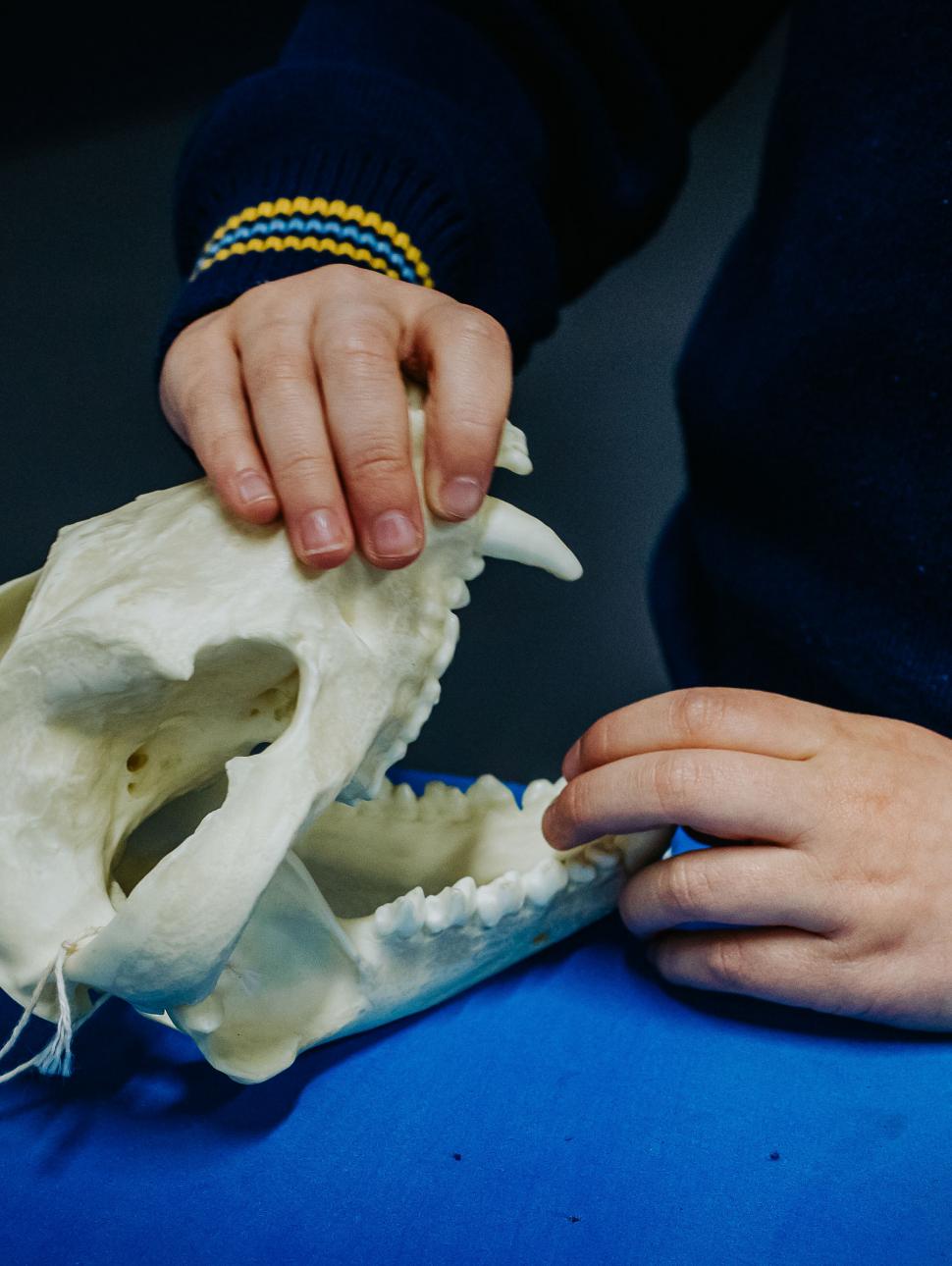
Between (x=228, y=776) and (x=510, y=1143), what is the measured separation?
0.70 feet

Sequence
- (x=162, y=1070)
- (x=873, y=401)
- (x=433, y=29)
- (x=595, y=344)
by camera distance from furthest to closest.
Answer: (x=595, y=344) → (x=433, y=29) → (x=873, y=401) → (x=162, y=1070)

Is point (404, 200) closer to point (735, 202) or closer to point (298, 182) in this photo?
point (298, 182)

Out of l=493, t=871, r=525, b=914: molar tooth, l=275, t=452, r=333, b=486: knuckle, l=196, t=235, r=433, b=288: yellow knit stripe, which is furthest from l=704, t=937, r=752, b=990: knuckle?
l=196, t=235, r=433, b=288: yellow knit stripe

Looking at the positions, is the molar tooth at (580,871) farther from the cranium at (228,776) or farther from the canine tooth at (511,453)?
the canine tooth at (511,453)

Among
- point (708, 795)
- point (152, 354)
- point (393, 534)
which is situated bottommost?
point (152, 354)

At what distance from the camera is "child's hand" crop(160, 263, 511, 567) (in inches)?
19.6

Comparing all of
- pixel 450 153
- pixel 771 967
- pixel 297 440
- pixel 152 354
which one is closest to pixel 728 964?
pixel 771 967

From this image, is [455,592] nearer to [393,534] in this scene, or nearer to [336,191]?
[393,534]

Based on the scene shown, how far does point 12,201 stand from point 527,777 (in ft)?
3.48

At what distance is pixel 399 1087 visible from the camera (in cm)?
54

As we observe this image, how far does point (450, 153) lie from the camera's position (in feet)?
2.57

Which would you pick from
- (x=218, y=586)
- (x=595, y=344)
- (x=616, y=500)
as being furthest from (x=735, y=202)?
(x=218, y=586)

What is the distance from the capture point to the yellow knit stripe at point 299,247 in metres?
0.67

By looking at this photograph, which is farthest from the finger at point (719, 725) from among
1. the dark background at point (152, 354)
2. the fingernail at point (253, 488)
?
the dark background at point (152, 354)
